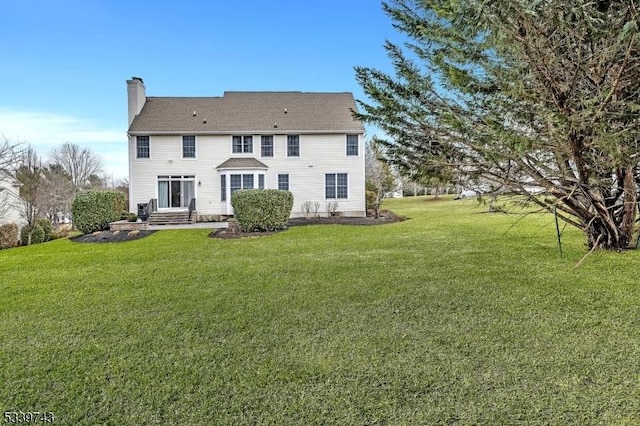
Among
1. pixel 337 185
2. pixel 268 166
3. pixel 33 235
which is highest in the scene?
pixel 268 166

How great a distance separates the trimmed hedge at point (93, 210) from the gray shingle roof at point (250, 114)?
16.2 feet

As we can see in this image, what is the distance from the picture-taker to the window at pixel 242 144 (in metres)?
20.8

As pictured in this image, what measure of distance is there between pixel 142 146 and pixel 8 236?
7.38 meters

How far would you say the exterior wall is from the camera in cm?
2014

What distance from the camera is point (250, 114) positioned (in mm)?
21672

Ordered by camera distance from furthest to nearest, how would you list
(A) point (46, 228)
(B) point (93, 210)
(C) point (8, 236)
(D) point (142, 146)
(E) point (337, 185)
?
(E) point (337, 185) < (D) point (142, 146) < (A) point (46, 228) < (B) point (93, 210) < (C) point (8, 236)

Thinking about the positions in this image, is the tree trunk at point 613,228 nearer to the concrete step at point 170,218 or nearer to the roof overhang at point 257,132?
the roof overhang at point 257,132

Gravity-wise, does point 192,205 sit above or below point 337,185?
below

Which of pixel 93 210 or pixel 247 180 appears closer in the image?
pixel 93 210

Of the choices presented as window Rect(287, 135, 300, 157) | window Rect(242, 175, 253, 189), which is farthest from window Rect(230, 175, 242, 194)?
window Rect(287, 135, 300, 157)

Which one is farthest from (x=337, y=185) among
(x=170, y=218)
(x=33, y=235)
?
(x=33, y=235)

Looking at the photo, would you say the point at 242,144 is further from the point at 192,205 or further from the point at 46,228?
the point at 46,228

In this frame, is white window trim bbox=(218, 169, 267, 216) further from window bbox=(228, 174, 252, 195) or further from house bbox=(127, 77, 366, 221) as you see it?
window bbox=(228, 174, 252, 195)

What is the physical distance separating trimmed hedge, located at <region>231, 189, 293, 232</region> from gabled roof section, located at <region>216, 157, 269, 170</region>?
20.3 ft
